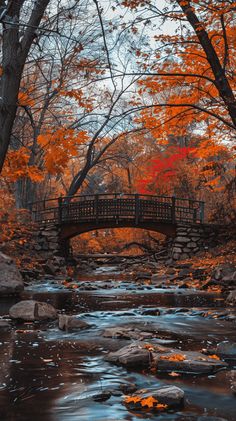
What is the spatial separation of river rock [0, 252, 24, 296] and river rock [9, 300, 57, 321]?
321cm

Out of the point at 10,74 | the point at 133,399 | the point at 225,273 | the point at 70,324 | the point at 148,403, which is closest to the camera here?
the point at 148,403

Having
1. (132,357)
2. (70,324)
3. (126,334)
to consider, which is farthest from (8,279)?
(132,357)

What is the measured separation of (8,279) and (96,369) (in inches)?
283

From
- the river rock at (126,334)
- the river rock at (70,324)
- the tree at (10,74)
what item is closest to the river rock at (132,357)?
the river rock at (126,334)

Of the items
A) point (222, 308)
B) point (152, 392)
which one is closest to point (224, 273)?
point (222, 308)

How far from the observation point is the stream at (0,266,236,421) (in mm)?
3895

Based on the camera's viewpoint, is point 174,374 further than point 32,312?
No

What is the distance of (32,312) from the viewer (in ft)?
27.0

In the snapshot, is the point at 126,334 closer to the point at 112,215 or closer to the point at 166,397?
the point at 166,397

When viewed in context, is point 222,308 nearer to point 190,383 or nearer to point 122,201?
point 190,383

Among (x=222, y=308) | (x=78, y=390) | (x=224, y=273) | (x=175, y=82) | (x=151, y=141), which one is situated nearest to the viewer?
(x=78, y=390)

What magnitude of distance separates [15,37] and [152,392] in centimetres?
376

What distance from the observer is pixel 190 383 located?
4582 mm

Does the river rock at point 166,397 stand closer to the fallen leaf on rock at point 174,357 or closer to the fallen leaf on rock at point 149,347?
the fallen leaf on rock at point 174,357
